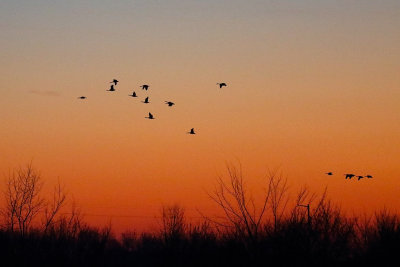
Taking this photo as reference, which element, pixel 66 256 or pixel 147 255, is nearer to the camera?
pixel 66 256

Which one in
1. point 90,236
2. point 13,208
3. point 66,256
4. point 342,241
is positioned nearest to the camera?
point 342,241

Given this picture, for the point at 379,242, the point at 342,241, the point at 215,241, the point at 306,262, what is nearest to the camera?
the point at 306,262

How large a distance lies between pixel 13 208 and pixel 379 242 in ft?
89.3

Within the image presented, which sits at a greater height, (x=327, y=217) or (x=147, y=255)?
(x=147, y=255)

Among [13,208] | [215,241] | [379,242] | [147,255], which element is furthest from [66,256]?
[147,255]

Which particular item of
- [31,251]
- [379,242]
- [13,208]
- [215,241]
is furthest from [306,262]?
[31,251]

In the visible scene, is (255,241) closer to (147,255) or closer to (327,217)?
(327,217)

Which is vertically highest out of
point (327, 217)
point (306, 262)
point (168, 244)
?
point (168, 244)

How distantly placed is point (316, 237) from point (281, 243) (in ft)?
6.19

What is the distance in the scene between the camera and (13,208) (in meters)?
54.8

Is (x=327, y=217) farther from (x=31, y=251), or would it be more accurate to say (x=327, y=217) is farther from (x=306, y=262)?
(x=31, y=251)

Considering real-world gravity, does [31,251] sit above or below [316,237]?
above

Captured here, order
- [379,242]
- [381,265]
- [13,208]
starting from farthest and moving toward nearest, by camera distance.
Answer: [13,208]
[379,242]
[381,265]

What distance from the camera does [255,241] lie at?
38.4 meters
